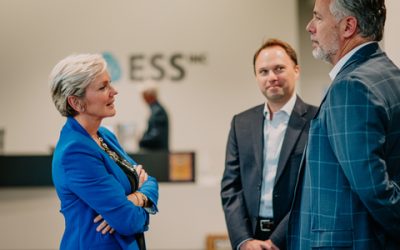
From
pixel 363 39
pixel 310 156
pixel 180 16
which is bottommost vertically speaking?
pixel 310 156

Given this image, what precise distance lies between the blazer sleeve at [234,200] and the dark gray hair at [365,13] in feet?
3.53

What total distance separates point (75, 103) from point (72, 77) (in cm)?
11

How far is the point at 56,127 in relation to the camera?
688 centimetres

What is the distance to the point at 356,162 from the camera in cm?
155

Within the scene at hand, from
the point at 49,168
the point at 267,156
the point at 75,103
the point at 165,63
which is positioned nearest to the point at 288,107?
the point at 267,156

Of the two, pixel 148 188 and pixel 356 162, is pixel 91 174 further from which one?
pixel 356 162

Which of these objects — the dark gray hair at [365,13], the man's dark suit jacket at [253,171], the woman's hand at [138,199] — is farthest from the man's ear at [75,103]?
the dark gray hair at [365,13]

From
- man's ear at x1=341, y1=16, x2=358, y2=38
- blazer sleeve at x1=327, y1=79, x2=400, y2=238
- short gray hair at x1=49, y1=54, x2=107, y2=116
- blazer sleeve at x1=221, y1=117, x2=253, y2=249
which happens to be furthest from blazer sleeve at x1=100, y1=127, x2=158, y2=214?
man's ear at x1=341, y1=16, x2=358, y2=38

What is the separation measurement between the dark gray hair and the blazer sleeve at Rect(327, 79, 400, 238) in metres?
0.23

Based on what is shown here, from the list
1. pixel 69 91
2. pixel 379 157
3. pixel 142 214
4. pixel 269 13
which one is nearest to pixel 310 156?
pixel 379 157

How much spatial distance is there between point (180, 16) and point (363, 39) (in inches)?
210

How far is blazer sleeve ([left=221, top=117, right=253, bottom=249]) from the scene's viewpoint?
251 cm

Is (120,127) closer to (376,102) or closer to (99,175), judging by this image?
(99,175)

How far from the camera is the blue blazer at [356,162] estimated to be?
1.54 m
